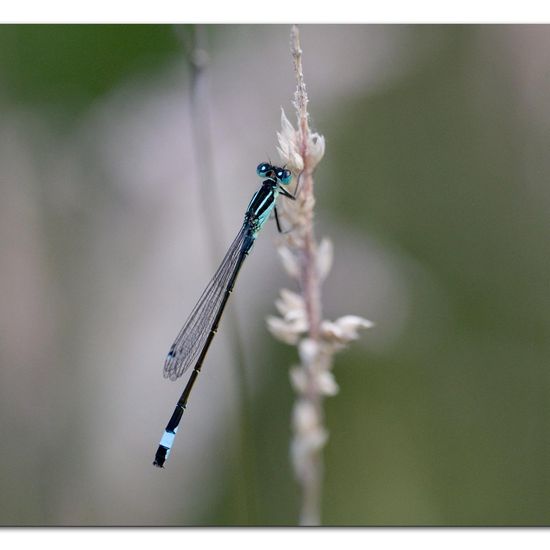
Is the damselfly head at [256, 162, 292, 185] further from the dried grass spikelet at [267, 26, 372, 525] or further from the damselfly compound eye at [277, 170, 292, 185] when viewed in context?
the dried grass spikelet at [267, 26, 372, 525]

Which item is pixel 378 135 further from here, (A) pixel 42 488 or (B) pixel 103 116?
(A) pixel 42 488

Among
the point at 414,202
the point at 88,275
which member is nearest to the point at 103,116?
the point at 88,275

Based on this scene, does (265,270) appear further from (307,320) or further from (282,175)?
(307,320)

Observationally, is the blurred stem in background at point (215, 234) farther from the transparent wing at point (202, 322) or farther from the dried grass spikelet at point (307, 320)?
the dried grass spikelet at point (307, 320)

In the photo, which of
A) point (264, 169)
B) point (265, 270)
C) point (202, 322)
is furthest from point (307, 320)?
point (265, 270)

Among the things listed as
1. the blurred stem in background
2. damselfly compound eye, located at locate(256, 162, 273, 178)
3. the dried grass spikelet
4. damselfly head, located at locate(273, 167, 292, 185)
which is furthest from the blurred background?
the dried grass spikelet
